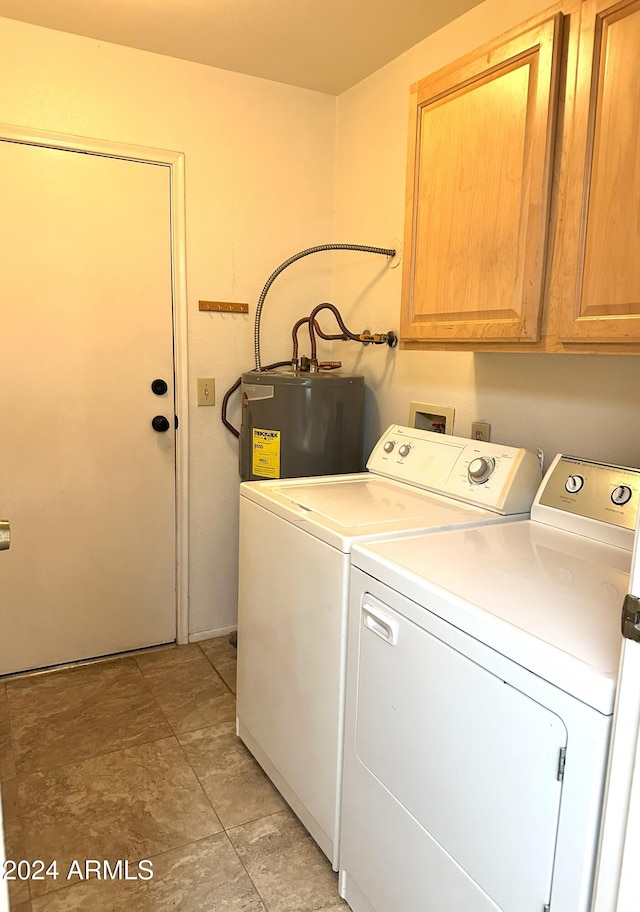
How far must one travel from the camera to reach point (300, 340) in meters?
2.83

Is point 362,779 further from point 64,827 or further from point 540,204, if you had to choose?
point 540,204

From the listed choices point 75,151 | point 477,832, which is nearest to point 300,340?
point 75,151

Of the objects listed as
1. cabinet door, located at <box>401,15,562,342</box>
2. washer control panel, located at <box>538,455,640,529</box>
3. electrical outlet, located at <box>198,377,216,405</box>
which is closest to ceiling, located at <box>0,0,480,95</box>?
cabinet door, located at <box>401,15,562,342</box>

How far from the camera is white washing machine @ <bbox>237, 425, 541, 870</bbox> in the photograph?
1.49m

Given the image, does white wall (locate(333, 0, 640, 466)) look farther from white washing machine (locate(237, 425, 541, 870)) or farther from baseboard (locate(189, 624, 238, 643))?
baseboard (locate(189, 624, 238, 643))

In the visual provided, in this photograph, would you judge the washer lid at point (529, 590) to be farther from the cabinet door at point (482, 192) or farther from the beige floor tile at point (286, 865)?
the beige floor tile at point (286, 865)

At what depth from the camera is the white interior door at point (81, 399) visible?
229 cm

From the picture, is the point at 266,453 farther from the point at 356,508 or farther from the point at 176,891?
the point at 176,891

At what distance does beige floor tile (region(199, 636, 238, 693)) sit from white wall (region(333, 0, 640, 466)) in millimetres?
1093

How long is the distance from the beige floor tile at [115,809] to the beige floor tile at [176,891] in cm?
5

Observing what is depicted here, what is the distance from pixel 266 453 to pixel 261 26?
1457mm

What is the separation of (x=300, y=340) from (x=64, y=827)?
6.49ft

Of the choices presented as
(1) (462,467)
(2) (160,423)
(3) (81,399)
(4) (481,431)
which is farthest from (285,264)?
(1) (462,467)

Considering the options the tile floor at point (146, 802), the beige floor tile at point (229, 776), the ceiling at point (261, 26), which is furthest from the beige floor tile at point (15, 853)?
the ceiling at point (261, 26)
